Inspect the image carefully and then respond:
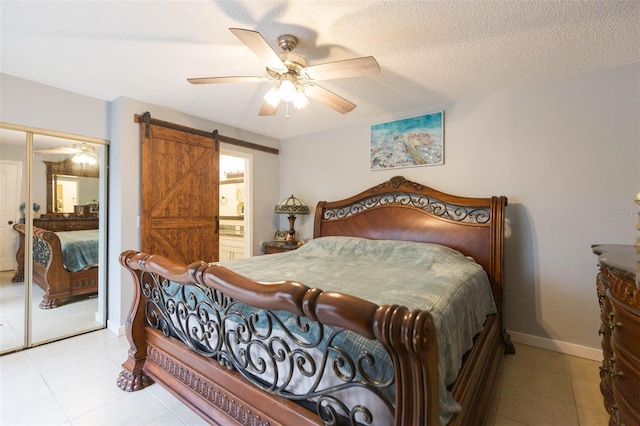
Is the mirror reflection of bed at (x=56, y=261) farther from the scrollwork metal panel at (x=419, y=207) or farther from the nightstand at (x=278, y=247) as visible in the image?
the scrollwork metal panel at (x=419, y=207)

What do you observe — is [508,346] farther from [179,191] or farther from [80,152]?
[80,152]

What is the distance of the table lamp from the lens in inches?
155

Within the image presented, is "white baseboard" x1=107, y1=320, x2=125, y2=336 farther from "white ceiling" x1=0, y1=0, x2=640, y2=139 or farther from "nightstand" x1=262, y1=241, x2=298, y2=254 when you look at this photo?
"white ceiling" x1=0, y1=0, x2=640, y2=139

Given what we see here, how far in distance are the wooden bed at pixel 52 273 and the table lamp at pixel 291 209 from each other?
7.18ft

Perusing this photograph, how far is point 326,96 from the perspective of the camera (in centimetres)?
220

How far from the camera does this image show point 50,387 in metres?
1.98

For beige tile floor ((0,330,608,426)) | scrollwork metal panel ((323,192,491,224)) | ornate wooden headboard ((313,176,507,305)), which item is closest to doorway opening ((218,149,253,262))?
ornate wooden headboard ((313,176,507,305))

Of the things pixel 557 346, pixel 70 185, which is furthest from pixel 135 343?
pixel 557 346

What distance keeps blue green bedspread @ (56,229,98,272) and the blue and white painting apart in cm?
328

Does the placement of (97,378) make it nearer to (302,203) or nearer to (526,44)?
(302,203)

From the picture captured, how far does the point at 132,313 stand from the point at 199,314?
0.71m

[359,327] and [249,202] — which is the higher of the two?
[249,202]

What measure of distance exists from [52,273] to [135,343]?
5.74 feet

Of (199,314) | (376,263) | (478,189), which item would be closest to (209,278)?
(199,314)
